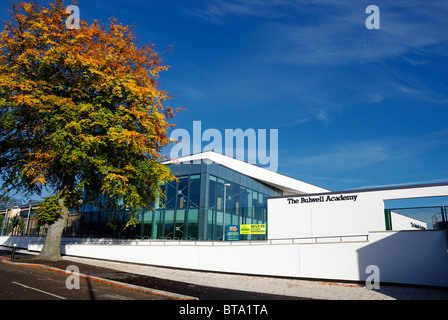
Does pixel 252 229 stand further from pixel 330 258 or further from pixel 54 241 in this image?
pixel 54 241

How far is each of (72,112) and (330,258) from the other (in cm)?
1637

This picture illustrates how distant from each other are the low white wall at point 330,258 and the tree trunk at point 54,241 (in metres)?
5.42

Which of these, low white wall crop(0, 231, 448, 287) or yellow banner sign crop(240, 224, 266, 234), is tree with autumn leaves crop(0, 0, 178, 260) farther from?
yellow banner sign crop(240, 224, 266, 234)

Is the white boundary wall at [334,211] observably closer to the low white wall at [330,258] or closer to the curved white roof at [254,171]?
the low white wall at [330,258]

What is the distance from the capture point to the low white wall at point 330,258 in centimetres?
1566

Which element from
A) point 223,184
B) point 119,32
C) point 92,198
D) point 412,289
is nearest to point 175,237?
point 223,184

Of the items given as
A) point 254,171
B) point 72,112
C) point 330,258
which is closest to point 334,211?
point 330,258

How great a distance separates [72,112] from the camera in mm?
18062

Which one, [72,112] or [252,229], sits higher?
[72,112]

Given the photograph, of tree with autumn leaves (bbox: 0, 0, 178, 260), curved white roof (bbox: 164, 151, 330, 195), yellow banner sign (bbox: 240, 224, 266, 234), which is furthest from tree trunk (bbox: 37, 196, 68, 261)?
curved white roof (bbox: 164, 151, 330, 195)

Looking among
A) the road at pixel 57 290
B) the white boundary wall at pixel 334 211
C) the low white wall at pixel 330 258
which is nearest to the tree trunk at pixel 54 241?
the low white wall at pixel 330 258

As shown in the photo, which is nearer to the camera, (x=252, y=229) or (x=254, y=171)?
(x=252, y=229)

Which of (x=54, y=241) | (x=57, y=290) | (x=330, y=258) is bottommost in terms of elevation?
(x=57, y=290)
